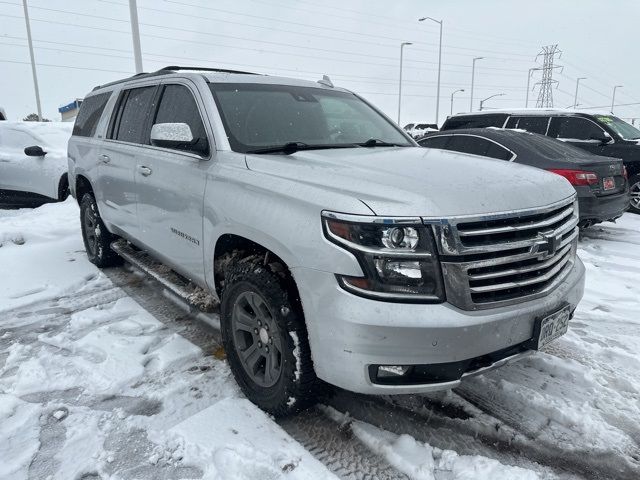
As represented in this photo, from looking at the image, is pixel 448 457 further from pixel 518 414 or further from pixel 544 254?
pixel 544 254

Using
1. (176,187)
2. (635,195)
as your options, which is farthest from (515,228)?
(635,195)

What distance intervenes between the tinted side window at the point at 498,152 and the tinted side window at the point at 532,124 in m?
3.21

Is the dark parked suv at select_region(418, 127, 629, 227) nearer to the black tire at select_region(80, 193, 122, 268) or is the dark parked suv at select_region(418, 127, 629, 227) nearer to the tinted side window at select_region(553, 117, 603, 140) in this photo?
the tinted side window at select_region(553, 117, 603, 140)

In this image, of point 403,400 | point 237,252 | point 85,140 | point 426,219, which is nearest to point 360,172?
point 426,219

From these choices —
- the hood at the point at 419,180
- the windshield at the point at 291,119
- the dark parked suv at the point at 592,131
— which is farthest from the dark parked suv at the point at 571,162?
the hood at the point at 419,180

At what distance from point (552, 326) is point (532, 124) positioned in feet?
27.0

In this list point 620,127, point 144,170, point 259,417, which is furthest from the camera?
point 620,127

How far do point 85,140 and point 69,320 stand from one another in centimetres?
230

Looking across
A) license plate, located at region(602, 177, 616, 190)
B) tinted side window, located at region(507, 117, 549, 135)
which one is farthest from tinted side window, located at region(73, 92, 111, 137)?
tinted side window, located at region(507, 117, 549, 135)

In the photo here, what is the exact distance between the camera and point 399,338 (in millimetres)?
2104

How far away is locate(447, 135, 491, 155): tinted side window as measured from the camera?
7.02 meters

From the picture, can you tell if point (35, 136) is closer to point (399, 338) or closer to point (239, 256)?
point (239, 256)

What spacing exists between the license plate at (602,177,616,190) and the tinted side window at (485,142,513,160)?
Result: 1227mm

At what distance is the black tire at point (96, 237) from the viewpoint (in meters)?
5.28
